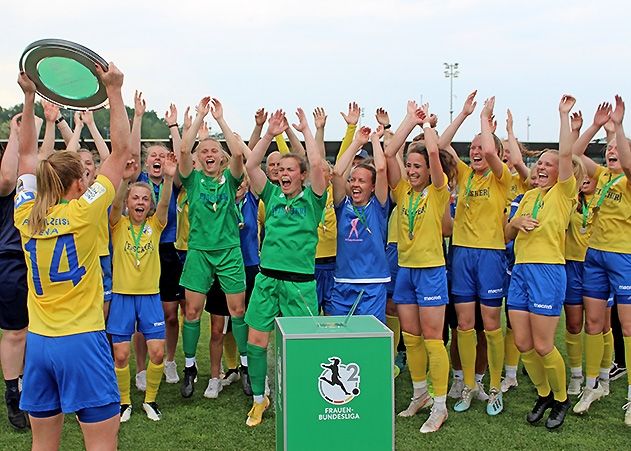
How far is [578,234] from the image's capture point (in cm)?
563

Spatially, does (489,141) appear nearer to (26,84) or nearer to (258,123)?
(258,123)

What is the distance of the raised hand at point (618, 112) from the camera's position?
4922 millimetres

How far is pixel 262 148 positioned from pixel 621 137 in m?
2.67

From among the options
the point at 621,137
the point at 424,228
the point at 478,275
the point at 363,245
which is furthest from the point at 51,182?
the point at 621,137

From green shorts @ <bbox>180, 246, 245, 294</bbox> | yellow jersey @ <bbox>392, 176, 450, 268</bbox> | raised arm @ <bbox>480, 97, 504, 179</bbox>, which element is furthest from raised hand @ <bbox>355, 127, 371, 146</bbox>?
green shorts @ <bbox>180, 246, 245, 294</bbox>

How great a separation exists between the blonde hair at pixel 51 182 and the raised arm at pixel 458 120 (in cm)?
315

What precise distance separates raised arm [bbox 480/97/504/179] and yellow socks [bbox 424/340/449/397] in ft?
4.71

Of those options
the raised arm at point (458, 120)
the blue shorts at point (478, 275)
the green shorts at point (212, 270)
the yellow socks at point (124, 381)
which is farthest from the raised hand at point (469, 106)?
the yellow socks at point (124, 381)

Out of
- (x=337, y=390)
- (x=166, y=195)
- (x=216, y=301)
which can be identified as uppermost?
(x=166, y=195)

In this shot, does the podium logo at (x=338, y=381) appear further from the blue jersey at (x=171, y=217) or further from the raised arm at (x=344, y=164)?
the blue jersey at (x=171, y=217)

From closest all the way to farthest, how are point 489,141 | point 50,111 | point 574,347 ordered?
point 50,111
point 489,141
point 574,347

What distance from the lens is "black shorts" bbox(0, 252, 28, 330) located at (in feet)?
16.3

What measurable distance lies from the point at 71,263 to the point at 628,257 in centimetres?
419

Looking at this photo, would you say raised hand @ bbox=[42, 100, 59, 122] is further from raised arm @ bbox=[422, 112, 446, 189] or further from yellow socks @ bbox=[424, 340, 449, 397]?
yellow socks @ bbox=[424, 340, 449, 397]
